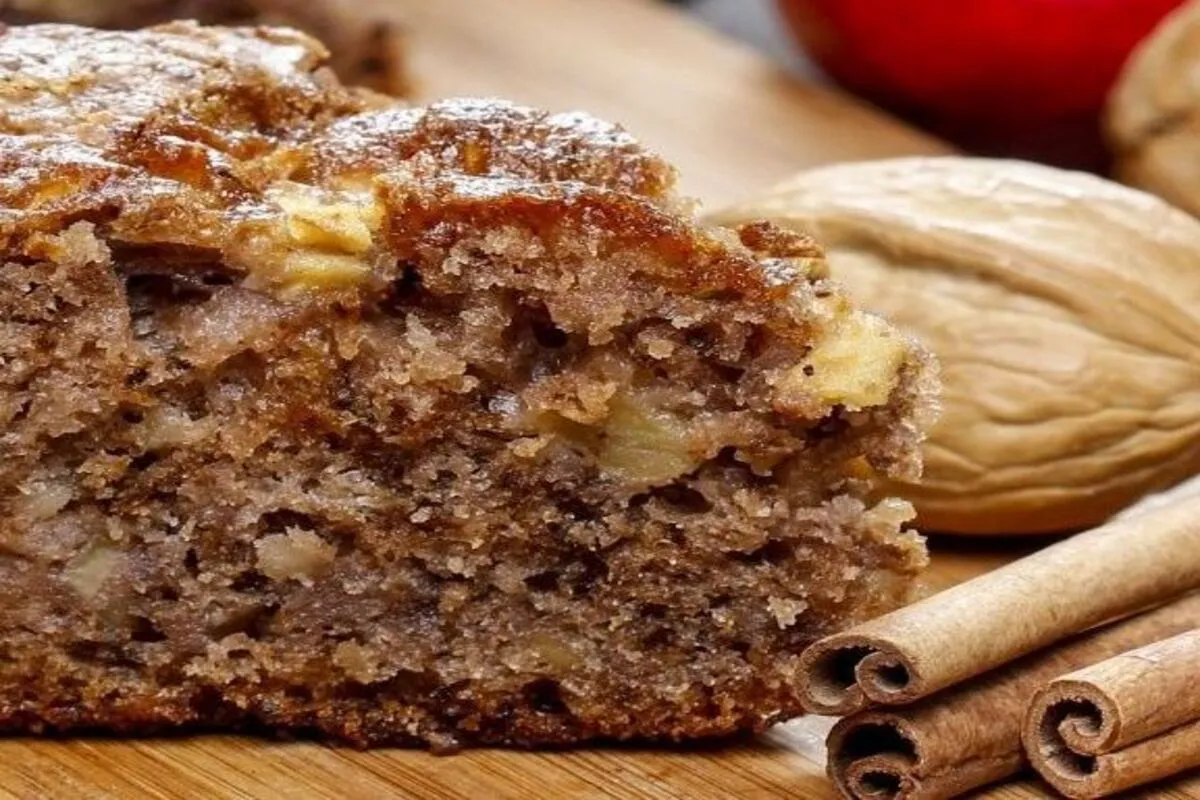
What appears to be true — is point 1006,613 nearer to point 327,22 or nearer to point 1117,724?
point 1117,724

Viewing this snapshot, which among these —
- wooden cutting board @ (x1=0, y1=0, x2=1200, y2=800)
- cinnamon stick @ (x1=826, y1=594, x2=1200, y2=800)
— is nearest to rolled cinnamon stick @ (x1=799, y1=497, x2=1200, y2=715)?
cinnamon stick @ (x1=826, y1=594, x2=1200, y2=800)

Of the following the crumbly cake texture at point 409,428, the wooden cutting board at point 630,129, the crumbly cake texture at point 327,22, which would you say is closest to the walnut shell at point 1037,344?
the wooden cutting board at point 630,129

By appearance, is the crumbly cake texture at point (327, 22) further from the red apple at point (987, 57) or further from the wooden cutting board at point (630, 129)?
the red apple at point (987, 57)

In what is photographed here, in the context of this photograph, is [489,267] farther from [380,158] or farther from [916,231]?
[916,231]

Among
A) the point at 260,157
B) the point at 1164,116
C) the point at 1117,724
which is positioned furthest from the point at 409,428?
the point at 1164,116

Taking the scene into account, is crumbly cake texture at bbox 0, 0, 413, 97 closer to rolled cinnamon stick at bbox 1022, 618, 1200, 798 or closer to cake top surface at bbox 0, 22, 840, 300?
cake top surface at bbox 0, 22, 840, 300
